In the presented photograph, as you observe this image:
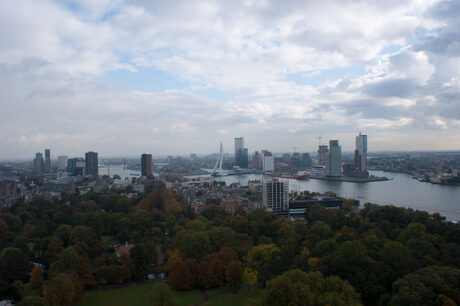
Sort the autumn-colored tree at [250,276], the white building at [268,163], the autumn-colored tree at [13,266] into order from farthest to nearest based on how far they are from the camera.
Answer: the white building at [268,163], the autumn-colored tree at [13,266], the autumn-colored tree at [250,276]

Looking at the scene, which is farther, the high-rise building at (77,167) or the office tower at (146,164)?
the office tower at (146,164)

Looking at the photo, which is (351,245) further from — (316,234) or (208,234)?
(208,234)

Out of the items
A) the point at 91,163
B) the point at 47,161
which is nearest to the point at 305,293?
the point at 91,163

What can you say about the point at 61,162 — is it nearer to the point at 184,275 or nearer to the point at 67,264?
the point at 67,264

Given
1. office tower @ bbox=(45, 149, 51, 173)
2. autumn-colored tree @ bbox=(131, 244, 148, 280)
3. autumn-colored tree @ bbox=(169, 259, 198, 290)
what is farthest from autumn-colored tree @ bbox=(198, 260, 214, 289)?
office tower @ bbox=(45, 149, 51, 173)

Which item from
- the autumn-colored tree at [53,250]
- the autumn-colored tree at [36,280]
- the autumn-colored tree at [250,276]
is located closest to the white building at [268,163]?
the autumn-colored tree at [53,250]

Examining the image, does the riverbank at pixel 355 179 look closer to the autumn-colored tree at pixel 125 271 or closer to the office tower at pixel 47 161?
the autumn-colored tree at pixel 125 271

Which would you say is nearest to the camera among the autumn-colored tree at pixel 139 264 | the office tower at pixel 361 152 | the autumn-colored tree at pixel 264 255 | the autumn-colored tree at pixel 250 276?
the autumn-colored tree at pixel 250 276
